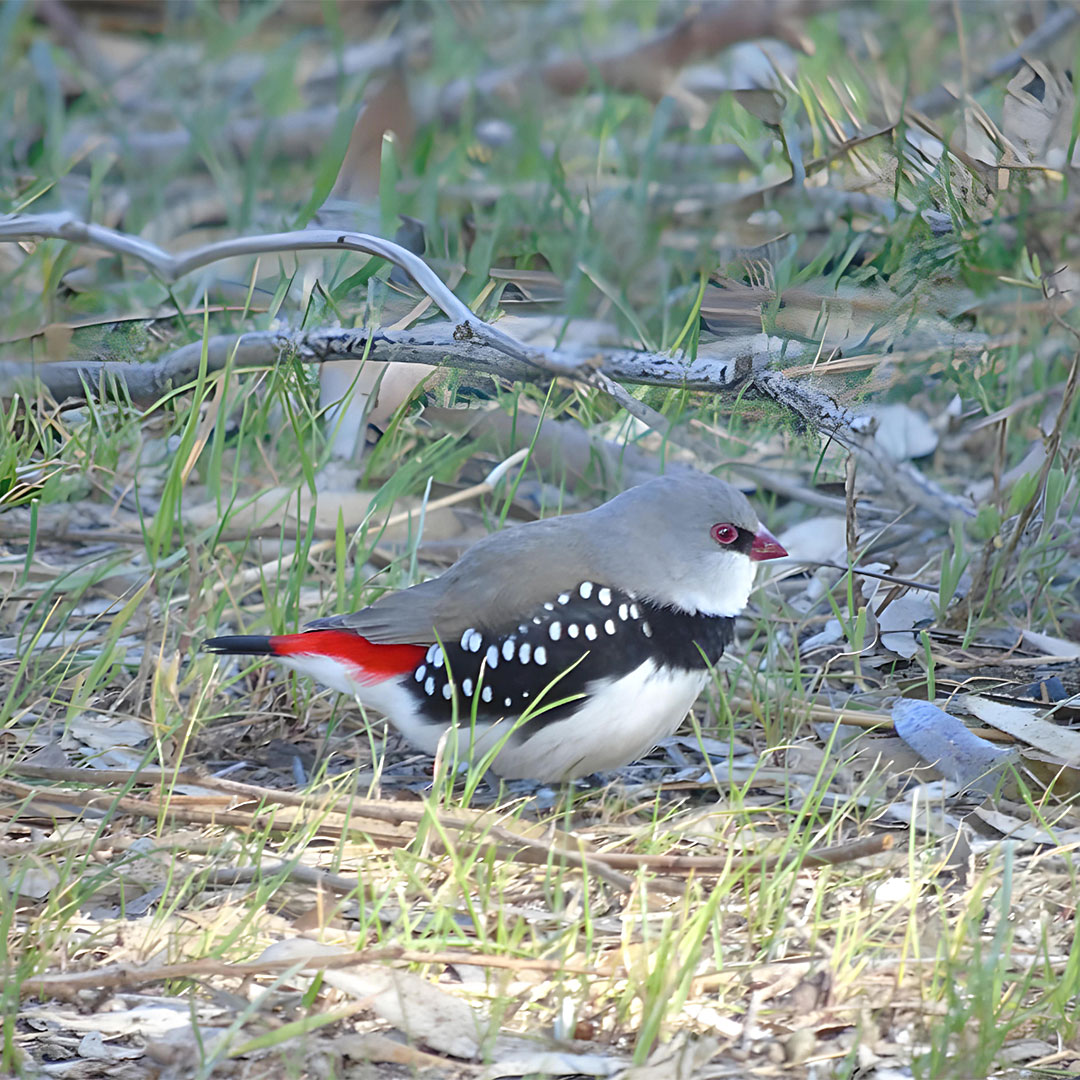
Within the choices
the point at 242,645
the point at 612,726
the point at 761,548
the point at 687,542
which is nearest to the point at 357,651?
the point at 242,645

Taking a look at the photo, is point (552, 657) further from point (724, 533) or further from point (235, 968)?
point (235, 968)

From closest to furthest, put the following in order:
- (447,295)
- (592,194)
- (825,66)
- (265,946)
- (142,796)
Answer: (265,946)
(142,796)
(447,295)
(825,66)
(592,194)

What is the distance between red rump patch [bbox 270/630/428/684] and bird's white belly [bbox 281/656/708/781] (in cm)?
2

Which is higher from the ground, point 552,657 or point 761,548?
point 761,548

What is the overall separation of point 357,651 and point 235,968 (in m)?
0.86

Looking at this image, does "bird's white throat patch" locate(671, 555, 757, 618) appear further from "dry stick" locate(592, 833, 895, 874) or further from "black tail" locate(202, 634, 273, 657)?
"black tail" locate(202, 634, 273, 657)

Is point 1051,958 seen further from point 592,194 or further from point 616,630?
point 592,194

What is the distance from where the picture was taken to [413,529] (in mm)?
3385

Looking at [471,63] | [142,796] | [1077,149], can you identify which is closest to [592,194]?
[471,63]

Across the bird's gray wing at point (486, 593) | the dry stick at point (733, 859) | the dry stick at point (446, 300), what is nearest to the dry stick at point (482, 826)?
the dry stick at point (733, 859)

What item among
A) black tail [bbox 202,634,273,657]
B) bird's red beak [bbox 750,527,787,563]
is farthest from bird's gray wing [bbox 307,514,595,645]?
bird's red beak [bbox 750,527,787,563]

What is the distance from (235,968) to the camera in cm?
171

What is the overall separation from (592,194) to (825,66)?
88 cm

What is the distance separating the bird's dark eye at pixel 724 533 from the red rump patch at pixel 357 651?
585 mm
